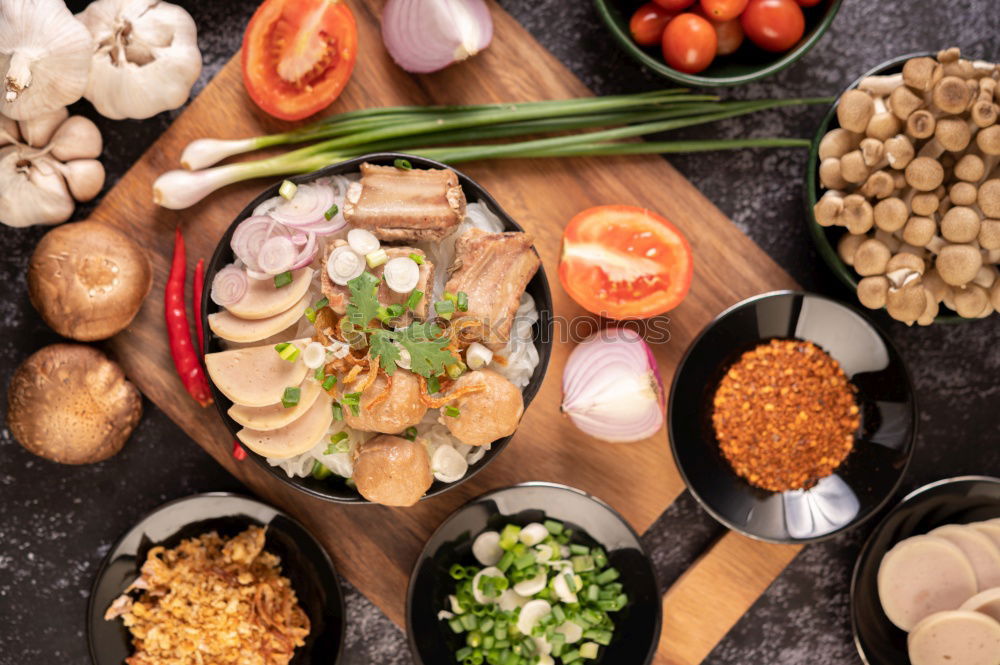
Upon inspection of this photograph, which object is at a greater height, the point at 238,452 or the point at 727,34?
the point at 727,34

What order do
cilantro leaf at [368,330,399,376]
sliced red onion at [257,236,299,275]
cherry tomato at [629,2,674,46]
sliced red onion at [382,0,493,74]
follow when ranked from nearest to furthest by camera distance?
1. cilantro leaf at [368,330,399,376]
2. sliced red onion at [257,236,299,275]
3. sliced red onion at [382,0,493,74]
4. cherry tomato at [629,2,674,46]

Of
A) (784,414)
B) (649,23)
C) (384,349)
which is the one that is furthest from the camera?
(784,414)

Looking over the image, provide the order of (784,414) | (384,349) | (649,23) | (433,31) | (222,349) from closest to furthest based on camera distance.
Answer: (384,349) < (222,349) < (433,31) < (649,23) < (784,414)

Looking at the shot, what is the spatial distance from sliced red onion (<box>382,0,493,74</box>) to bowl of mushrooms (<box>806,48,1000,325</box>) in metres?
1.18

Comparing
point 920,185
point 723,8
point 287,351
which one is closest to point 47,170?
point 287,351

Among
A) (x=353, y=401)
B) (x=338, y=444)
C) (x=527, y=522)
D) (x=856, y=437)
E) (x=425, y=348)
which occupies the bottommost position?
(x=527, y=522)

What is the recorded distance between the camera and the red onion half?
8.84ft

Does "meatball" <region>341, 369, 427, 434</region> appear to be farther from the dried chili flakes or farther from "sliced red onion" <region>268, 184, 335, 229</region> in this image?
the dried chili flakes

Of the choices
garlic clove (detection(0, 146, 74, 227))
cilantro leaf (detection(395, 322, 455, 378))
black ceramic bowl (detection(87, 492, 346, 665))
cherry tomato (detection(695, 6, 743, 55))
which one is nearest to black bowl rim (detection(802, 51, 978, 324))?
cherry tomato (detection(695, 6, 743, 55))

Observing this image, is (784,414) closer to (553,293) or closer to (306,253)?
(553,293)

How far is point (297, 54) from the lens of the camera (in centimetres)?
263

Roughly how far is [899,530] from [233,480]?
2.37 meters

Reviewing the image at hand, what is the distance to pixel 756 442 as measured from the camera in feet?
9.35

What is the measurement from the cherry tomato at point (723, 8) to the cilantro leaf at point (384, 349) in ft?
4.84
